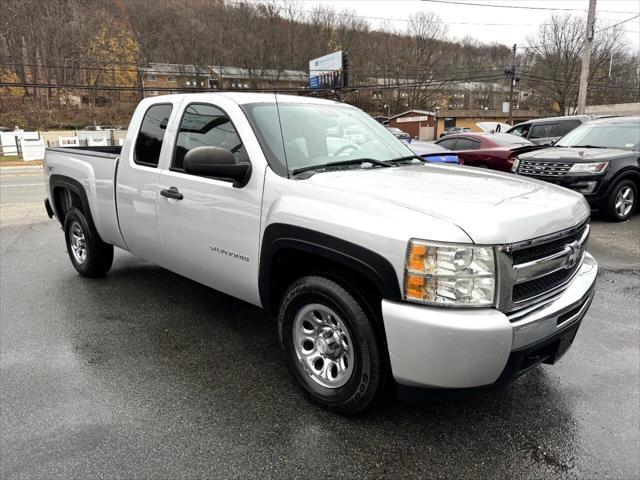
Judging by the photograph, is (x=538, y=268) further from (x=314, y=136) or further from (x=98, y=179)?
(x=98, y=179)

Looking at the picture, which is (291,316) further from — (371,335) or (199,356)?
(199,356)

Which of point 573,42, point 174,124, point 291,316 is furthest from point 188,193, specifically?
point 573,42

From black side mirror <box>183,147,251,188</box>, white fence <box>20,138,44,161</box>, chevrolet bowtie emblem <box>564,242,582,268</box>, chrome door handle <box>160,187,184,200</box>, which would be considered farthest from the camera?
white fence <box>20,138,44,161</box>

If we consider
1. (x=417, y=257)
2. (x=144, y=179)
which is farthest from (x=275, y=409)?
(x=144, y=179)

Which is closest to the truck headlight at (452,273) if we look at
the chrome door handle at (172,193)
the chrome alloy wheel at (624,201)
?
the chrome door handle at (172,193)

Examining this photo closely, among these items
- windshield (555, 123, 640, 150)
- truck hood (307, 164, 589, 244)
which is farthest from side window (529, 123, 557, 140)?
truck hood (307, 164, 589, 244)

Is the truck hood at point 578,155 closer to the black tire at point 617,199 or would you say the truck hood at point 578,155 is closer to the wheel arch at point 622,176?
the wheel arch at point 622,176

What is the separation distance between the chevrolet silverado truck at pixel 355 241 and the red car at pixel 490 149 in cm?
721

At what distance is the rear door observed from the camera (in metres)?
3.94

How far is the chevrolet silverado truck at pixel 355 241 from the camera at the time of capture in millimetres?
2215

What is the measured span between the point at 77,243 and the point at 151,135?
6.86 feet

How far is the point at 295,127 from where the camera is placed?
3.40 metres

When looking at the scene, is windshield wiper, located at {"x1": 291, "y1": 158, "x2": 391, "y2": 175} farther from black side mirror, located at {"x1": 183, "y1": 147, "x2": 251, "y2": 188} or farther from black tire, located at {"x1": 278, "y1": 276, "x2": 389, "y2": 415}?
black tire, located at {"x1": 278, "y1": 276, "x2": 389, "y2": 415}

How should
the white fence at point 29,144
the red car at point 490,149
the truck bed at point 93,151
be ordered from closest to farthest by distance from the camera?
the truck bed at point 93,151
the red car at point 490,149
the white fence at point 29,144
